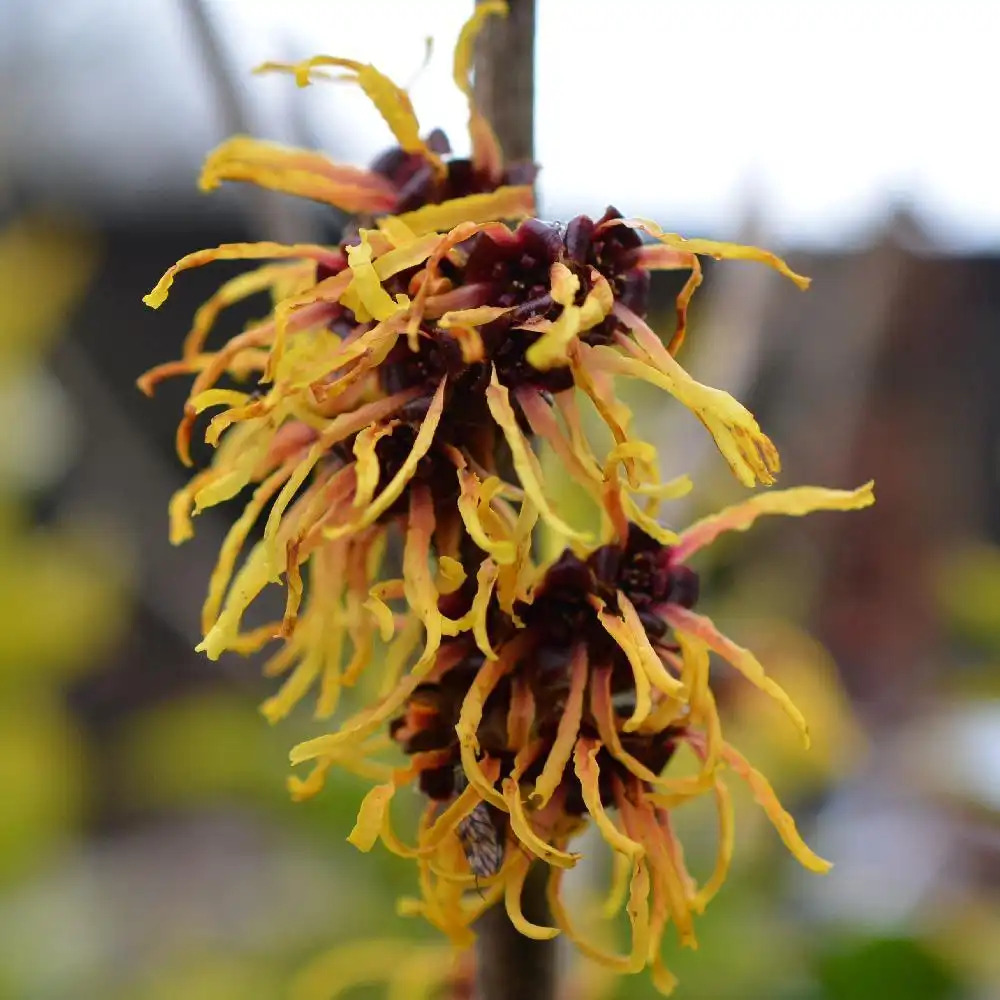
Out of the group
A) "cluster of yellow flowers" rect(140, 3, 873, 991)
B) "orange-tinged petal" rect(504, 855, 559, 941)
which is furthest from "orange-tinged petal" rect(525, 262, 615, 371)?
"orange-tinged petal" rect(504, 855, 559, 941)

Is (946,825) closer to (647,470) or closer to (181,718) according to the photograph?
(181,718)

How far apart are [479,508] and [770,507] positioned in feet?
0.57

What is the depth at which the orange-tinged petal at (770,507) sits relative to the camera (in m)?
0.52

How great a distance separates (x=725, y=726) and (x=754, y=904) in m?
0.30

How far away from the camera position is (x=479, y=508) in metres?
0.45

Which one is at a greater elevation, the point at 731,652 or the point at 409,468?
the point at 409,468

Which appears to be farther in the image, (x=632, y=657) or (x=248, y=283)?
(x=248, y=283)

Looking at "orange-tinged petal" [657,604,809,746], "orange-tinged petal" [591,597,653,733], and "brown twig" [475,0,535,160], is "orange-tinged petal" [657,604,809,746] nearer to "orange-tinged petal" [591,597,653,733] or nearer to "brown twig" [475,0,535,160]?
"orange-tinged petal" [591,597,653,733]

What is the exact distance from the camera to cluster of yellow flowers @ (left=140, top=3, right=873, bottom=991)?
0.46 metres

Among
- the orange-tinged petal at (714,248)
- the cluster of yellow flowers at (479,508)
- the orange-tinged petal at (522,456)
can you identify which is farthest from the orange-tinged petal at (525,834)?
the orange-tinged petal at (714,248)

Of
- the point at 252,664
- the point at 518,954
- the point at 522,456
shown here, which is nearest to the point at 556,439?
the point at 522,456

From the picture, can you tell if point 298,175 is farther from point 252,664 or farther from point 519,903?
point 252,664

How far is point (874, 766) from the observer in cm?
294

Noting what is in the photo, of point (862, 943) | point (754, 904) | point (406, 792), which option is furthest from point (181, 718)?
point (862, 943)
